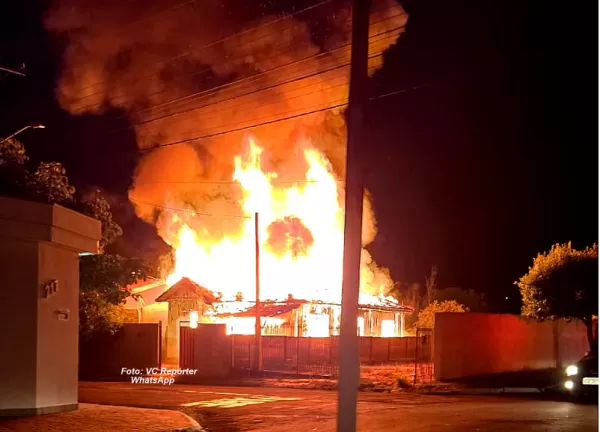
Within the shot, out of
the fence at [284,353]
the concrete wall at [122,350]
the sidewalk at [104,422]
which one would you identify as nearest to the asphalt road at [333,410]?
the sidewalk at [104,422]

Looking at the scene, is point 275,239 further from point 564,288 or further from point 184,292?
point 564,288

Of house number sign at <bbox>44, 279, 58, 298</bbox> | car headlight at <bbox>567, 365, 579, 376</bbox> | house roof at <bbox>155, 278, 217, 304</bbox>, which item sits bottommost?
car headlight at <bbox>567, 365, 579, 376</bbox>

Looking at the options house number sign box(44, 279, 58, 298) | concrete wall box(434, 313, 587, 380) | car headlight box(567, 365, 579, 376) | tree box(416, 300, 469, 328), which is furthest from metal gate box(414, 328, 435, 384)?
tree box(416, 300, 469, 328)

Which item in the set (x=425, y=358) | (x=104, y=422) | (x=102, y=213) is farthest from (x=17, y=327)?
(x=425, y=358)

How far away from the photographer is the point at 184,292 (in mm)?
38281

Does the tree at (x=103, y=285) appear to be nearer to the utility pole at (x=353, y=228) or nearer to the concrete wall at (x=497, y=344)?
the concrete wall at (x=497, y=344)

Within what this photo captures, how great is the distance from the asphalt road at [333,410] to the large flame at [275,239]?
1802 centimetres

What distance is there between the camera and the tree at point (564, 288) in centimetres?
2689

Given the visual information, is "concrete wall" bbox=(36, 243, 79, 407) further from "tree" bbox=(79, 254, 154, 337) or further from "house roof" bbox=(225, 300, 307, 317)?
"house roof" bbox=(225, 300, 307, 317)

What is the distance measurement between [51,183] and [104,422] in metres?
9.22

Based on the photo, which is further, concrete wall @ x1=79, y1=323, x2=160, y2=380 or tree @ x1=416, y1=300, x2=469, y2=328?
tree @ x1=416, y1=300, x2=469, y2=328

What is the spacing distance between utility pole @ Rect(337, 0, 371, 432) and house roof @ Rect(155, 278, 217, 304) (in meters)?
31.3

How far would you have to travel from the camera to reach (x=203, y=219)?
4541 centimetres

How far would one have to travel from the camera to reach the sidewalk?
1320 cm
